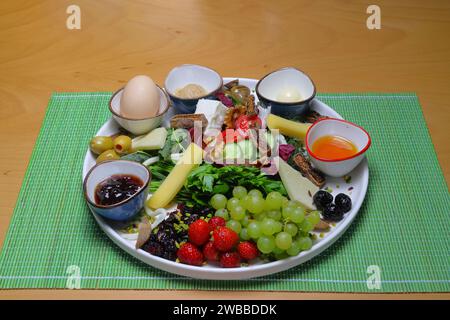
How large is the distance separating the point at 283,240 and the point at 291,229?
0.18 ft

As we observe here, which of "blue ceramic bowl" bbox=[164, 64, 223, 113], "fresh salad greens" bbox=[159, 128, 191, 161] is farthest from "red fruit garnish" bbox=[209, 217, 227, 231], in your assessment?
"blue ceramic bowl" bbox=[164, 64, 223, 113]

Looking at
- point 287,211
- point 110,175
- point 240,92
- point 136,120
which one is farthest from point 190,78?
point 287,211

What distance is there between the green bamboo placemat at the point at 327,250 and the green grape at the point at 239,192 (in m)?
0.26

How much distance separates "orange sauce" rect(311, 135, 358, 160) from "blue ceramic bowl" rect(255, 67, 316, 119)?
154 mm

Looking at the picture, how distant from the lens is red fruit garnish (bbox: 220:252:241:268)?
4.72 feet

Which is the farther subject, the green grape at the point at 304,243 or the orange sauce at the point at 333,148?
the orange sauce at the point at 333,148

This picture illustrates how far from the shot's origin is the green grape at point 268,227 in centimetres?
142

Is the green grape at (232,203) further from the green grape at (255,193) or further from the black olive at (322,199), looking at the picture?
the black olive at (322,199)

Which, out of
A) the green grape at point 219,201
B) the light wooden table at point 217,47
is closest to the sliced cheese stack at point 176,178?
the green grape at point 219,201

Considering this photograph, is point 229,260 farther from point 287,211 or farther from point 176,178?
point 176,178

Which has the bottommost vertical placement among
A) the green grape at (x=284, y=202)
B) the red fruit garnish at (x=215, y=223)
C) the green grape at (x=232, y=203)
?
the red fruit garnish at (x=215, y=223)

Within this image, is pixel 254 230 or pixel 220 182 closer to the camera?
pixel 254 230

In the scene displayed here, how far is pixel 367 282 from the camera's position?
1487mm

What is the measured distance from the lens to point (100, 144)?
1.74 metres
